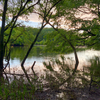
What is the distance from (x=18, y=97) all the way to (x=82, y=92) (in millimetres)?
4136

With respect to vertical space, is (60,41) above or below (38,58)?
above

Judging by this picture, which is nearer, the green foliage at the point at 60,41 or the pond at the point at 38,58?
the pond at the point at 38,58

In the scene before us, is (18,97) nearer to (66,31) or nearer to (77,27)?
(77,27)

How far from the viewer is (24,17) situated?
19672 mm

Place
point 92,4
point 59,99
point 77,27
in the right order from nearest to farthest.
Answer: point 59,99, point 92,4, point 77,27

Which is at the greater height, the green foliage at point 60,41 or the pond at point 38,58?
the green foliage at point 60,41

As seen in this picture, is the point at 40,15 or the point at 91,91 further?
the point at 40,15

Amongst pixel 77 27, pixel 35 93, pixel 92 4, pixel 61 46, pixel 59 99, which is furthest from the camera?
pixel 61 46

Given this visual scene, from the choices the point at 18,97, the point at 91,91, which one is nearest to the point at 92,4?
the point at 91,91

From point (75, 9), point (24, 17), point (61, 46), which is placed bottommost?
point (61, 46)

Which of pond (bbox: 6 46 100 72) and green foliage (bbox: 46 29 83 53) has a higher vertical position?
green foliage (bbox: 46 29 83 53)

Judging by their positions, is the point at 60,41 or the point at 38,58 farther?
the point at 38,58

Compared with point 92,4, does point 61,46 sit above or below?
below

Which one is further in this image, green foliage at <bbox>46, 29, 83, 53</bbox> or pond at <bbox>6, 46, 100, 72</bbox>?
green foliage at <bbox>46, 29, 83, 53</bbox>
